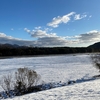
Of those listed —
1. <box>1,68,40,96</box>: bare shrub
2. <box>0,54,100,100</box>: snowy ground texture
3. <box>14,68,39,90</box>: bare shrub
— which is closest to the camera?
<box>0,54,100,100</box>: snowy ground texture

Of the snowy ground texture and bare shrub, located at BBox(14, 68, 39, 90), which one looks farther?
bare shrub, located at BBox(14, 68, 39, 90)

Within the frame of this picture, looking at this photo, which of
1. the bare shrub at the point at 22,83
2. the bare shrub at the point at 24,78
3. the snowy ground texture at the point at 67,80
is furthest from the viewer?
the bare shrub at the point at 24,78

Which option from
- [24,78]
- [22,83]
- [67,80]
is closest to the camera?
[22,83]

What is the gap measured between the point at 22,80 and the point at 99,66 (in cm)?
909

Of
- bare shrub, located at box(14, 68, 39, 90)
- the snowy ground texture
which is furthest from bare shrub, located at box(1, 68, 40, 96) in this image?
the snowy ground texture

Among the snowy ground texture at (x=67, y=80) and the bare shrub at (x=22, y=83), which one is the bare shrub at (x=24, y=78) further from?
the snowy ground texture at (x=67, y=80)

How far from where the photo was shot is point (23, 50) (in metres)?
68.9

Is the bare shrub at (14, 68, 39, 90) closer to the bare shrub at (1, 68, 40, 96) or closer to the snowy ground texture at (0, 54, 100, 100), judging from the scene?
the bare shrub at (1, 68, 40, 96)

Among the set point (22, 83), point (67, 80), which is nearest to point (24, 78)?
point (22, 83)

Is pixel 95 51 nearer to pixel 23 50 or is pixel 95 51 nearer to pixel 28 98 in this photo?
pixel 28 98

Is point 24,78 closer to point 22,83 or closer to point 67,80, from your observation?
point 22,83

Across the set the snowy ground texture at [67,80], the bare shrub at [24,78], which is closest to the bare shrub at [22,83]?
the bare shrub at [24,78]

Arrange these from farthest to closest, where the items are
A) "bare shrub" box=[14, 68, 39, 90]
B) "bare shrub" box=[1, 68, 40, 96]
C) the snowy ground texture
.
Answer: "bare shrub" box=[14, 68, 39, 90]
"bare shrub" box=[1, 68, 40, 96]
the snowy ground texture

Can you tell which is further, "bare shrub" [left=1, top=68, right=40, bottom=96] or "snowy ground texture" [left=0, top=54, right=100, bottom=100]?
"bare shrub" [left=1, top=68, right=40, bottom=96]
